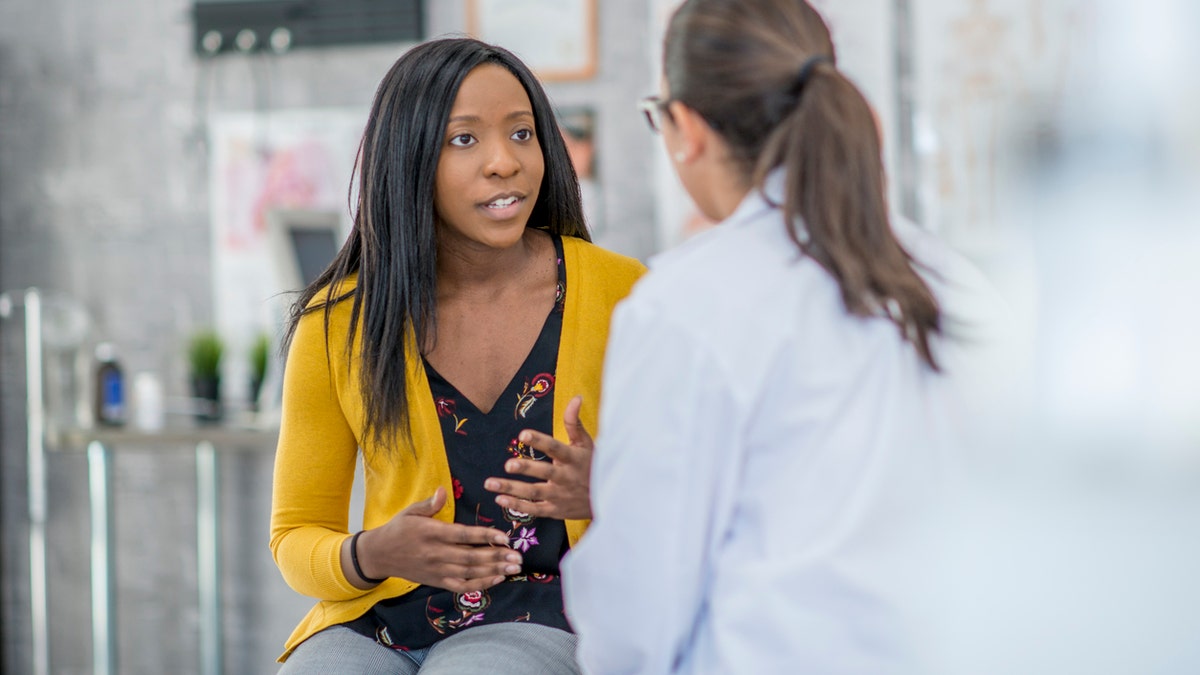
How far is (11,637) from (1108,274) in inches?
128

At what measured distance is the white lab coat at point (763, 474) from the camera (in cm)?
87

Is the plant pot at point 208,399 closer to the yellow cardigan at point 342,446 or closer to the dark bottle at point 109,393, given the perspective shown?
the dark bottle at point 109,393

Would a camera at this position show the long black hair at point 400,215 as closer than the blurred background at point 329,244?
Yes

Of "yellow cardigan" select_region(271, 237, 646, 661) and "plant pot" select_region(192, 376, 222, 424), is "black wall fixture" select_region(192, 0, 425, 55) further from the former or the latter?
"yellow cardigan" select_region(271, 237, 646, 661)

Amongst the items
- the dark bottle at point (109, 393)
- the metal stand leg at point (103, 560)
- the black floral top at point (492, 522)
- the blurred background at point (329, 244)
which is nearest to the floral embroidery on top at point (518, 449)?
the black floral top at point (492, 522)

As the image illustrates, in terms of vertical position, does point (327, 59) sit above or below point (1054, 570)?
above

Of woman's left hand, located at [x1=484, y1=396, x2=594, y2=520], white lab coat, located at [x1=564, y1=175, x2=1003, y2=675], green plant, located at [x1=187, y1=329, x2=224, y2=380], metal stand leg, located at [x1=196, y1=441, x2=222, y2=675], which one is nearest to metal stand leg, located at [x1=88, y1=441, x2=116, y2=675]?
metal stand leg, located at [x1=196, y1=441, x2=222, y2=675]

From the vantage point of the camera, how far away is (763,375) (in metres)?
0.88

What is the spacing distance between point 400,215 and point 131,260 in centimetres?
224

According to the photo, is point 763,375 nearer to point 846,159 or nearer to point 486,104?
point 846,159

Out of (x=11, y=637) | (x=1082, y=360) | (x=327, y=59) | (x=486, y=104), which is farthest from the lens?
(x=11, y=637)

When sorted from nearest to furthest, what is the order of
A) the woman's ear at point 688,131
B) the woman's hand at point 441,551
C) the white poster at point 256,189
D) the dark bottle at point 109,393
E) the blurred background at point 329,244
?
the woman's ear at point 688,131
the woman's hand at point 441,551
the blurred background at point 329,244
the dark bottle at point 109,393
the white poster at point 256,189

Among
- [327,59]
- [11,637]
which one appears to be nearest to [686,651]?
[327,59]

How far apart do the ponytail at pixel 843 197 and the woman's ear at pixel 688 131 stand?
7 centimetres
